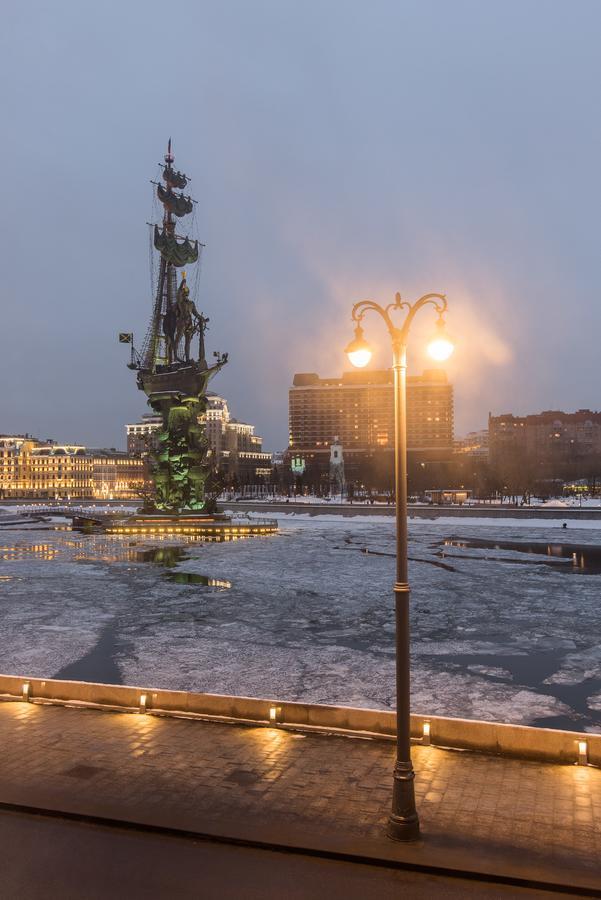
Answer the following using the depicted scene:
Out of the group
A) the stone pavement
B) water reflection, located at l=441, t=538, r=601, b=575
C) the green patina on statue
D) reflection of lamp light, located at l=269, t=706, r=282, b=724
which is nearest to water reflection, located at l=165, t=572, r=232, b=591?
water reflection, located at l=441, t=538, r=601, b=575

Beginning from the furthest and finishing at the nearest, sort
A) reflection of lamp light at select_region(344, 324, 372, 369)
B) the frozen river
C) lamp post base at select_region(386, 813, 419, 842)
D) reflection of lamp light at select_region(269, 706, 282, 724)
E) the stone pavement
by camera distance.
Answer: the frozen river, reflection of lamp light at select_region(269, 706, 282, 724), reflection of lamp light at select_region(344, 324, 372, 369), lamp post base at select_region(386, 813, 419, 842), the stone pavement

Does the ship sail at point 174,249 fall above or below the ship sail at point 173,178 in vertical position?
below

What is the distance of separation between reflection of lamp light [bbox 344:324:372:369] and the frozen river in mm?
8390

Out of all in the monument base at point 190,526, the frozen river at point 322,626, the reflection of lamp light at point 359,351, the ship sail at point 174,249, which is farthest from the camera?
the ship sail at point 174,249

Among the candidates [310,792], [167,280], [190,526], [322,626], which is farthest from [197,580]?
[167,280]

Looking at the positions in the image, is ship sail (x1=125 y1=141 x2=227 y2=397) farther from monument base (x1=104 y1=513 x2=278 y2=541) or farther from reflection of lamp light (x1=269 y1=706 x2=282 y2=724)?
reflection of lamp light (x1=269 y1=706 x2=282 y2=724)

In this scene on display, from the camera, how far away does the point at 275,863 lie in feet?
25.8

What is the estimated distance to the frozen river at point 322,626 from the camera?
1589cm

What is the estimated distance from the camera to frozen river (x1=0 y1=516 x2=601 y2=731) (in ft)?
52.1

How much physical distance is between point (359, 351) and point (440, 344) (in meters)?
1.13

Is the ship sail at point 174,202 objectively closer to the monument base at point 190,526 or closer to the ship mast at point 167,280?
the ship mast at point 167,280

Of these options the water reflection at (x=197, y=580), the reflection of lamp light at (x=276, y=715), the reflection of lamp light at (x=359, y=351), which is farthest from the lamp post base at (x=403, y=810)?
the water reflection at (x=197, y=580)

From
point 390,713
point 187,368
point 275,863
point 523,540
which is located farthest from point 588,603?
point 187,368

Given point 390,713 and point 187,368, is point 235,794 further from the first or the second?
point 187,368
